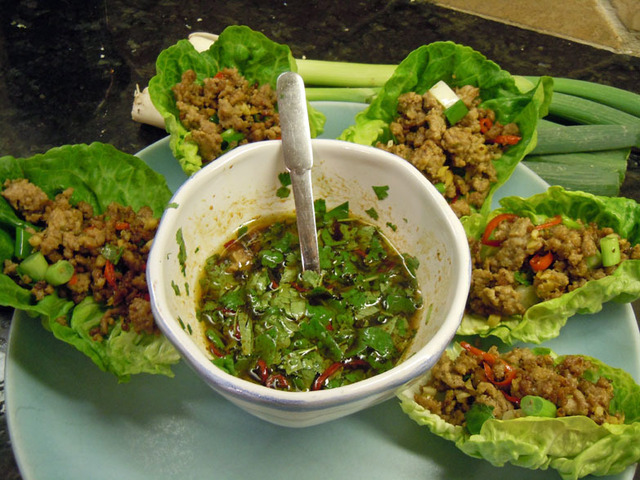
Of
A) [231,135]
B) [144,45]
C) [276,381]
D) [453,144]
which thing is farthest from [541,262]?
[144,45]

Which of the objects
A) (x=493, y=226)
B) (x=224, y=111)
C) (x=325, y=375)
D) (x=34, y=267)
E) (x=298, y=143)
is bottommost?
(x=325, y=375)

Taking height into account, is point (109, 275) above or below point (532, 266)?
above

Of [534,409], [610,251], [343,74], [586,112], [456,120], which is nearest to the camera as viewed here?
[534,409]

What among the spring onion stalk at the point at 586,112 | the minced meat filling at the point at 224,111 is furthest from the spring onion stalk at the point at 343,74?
the spring onion stalk at the point at 586,112

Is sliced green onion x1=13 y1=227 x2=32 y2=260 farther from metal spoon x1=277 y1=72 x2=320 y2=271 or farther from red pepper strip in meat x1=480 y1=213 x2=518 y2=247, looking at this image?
red pepper strip in meat x1=480 y1=213 x2=518 y2=247

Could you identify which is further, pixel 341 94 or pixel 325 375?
pixel 341 94

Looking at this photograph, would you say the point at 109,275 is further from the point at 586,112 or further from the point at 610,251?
the point at 586,112
